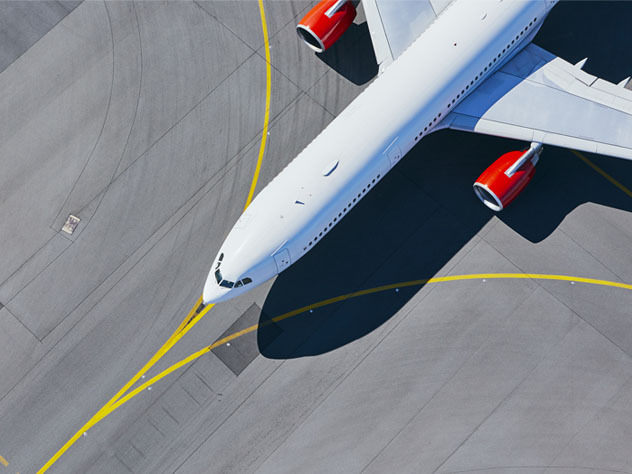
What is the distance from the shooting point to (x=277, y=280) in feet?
97.6

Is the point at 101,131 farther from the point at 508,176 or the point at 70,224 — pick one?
the point at 508,176

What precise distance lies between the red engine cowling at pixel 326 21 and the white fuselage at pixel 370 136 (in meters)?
3.62

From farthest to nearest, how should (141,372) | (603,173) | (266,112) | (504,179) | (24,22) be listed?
(24,22) → (266,112) → (603,173) → (141,372) → (504,179)

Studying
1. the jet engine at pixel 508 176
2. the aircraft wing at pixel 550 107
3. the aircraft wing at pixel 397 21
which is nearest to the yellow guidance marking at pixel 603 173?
the aircraft wing at pixel 550 107

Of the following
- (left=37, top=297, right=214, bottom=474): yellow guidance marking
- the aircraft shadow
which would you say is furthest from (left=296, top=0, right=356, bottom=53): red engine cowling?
(left=37, top=297, right=214, bottom=474): yellow guidance marking

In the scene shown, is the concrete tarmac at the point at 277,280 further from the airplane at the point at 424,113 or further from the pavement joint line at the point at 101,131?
the airplane at the point at 424,113

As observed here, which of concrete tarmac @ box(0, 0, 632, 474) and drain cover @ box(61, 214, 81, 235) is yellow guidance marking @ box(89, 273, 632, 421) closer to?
concrete tarmac @ box(0, 0, 632, 474)

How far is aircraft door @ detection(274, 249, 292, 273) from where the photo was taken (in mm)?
25897

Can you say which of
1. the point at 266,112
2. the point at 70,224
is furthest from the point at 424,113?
the point at 70,224

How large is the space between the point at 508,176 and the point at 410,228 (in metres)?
4.27

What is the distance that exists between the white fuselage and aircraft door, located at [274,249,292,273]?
38mm

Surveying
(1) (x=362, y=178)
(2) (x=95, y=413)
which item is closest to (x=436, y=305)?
(1) (x=362, y=178)

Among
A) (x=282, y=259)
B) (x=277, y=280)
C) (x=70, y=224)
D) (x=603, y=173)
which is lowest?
(x=603, y=173)

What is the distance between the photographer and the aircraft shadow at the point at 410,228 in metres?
29.5
